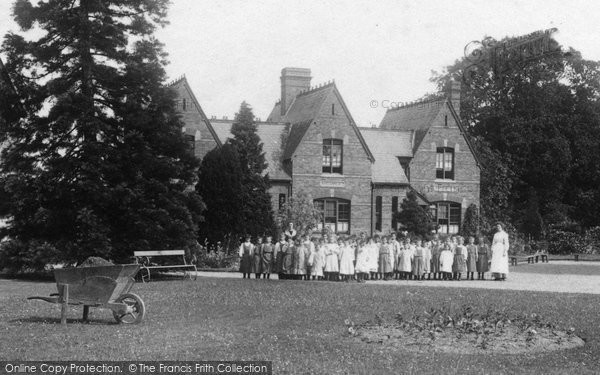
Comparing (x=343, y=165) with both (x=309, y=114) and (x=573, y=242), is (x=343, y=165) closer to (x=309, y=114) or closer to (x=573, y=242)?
(x=309, y=114)

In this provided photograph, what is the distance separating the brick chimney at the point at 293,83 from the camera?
48500 mm

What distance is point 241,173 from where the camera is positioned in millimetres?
33469

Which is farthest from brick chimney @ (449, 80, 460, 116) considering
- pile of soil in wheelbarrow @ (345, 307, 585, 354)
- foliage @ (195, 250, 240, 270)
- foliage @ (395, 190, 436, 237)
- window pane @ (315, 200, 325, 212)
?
pile of soil in wheelbarrow @ (345, 307, 585, 354)

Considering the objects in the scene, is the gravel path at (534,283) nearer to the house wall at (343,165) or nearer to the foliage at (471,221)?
the house wall at (343,165)

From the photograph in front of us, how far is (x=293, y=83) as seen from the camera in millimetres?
48844

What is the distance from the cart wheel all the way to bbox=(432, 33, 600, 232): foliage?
132ft

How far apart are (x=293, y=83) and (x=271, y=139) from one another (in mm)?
6516

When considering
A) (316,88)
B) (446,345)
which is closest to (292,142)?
(316,88)

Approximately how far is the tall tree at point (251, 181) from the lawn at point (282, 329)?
13689 millimetres

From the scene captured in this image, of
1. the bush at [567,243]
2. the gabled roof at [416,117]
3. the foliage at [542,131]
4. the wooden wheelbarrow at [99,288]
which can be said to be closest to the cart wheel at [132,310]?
the wooden wheelbarrow at [99,288]

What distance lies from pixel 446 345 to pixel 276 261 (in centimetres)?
1484

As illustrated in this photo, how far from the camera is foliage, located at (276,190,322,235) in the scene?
37.3m

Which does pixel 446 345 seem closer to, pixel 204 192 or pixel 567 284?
pixel 567 284

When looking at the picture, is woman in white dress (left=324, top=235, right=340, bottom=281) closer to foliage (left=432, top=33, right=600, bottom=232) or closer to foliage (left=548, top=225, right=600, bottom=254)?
foliage (left=432, top=33, right=600, bottom=232)
